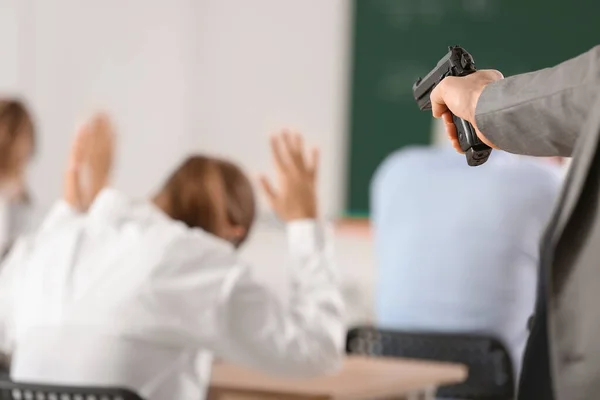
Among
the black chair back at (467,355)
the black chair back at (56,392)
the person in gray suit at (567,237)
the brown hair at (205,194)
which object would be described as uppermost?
the person in gray suit at (567,237)

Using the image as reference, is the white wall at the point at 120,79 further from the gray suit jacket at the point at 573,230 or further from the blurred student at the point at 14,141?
the gray suit jacket at the point at 573,230

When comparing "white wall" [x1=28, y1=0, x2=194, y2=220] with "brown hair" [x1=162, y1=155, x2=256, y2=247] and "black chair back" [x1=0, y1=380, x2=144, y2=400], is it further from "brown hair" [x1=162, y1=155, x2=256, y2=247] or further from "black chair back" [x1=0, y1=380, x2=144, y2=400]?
"black chair back" [x1=0, y1=380, x2=144, y2=400]

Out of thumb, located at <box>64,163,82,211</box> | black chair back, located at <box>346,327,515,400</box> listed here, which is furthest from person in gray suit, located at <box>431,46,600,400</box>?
thumb, located at <box>64,163,82,211</box>

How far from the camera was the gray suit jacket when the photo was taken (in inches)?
36.2

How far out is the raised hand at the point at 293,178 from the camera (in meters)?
2.30

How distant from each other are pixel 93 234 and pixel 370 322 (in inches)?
119

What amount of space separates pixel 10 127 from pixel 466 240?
5.17 ft

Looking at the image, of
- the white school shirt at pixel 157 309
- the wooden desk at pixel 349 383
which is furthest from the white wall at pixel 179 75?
the white school shirt at pixel 157 309

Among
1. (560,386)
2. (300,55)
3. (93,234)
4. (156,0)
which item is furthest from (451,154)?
(156,0)

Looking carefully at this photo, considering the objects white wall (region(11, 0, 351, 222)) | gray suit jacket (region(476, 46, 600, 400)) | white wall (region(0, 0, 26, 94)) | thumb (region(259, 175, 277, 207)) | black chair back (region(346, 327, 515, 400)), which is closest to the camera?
gray suit jacket (region(476, 46, 600, 400))

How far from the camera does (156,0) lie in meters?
5.93

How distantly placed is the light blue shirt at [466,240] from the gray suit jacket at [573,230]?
1.90 metres

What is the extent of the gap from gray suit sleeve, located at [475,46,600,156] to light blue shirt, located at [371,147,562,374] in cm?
184

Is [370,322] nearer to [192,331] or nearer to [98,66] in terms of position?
[98,66]
